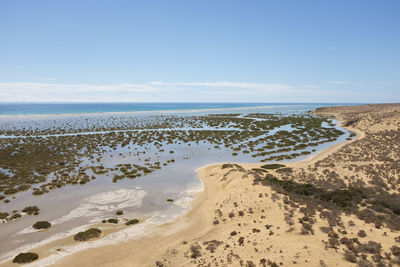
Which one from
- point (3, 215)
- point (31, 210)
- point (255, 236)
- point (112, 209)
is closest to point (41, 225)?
point (31, 210)

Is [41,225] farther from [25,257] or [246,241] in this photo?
[246,241]

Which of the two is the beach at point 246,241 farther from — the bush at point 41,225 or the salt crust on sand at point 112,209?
the bush at point 41,225

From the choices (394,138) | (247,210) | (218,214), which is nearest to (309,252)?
(247,210)

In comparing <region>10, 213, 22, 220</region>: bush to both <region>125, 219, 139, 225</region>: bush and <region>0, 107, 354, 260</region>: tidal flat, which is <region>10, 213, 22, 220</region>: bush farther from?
<region>125, 219, 139, 225</region>: bush

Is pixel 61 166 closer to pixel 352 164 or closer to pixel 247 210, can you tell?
pixel 247 210

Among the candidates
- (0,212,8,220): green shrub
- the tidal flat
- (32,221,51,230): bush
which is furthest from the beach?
(0,212,8,220): green shrub

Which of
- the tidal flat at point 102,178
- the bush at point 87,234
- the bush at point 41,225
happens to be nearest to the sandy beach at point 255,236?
the bush at point 87,234
